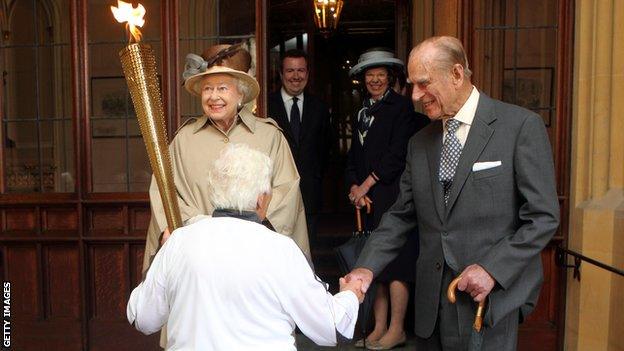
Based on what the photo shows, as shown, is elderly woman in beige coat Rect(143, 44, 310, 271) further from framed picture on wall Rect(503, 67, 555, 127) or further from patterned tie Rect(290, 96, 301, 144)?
framed picture on wall Rect(503, 67, 555, 127)

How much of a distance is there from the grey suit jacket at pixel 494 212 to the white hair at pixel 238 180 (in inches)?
31.3

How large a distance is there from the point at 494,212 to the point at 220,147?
1522 mm

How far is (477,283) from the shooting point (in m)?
2.45

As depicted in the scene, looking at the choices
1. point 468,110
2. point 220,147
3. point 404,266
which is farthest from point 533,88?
point 220,147

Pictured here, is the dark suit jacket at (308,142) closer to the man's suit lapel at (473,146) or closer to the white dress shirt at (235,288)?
the man's suit lapel at (473,146)

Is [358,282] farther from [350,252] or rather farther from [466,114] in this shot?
[350,252]

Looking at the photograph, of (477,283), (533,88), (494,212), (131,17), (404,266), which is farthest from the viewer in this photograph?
(533,88)

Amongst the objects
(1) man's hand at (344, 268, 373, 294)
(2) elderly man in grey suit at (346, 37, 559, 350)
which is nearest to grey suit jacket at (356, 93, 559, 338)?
(2) elderly man in grey suit at (346, 37, 559, 350)

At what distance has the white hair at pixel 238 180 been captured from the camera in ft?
7.25

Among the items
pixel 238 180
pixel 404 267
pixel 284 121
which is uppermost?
pixel 284 121

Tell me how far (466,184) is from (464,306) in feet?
1.52

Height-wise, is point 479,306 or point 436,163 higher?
point 436,163

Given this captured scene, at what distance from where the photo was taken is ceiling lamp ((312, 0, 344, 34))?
304 inches

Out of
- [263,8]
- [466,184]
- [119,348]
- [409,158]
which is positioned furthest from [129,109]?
[466,184]
